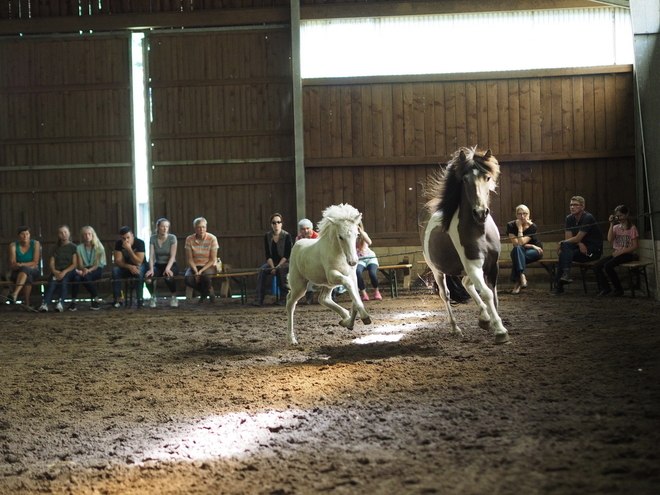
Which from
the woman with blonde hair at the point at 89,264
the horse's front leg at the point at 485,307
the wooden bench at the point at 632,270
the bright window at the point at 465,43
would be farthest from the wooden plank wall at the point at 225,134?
the horse's front leg at the point at 485,307

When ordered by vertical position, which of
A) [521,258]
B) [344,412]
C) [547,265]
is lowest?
[344,412]

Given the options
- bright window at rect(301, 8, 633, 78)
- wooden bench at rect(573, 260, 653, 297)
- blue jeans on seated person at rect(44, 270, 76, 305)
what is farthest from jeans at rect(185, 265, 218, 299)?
wooden bench at rect(573, 260, 653, 297)

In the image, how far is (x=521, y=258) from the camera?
1053 centimetres

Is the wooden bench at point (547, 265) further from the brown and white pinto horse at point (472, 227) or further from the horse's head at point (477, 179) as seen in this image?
the horse's head at point (477, 179)

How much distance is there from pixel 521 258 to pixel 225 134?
5.95m

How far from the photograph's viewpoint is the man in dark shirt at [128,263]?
11062 mm

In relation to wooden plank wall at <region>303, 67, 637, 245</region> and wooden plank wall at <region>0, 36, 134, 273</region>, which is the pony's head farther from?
wooden plank wall at <region>0, 36, 134, 273</region>

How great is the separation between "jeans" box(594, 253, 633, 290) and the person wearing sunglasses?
453 cm

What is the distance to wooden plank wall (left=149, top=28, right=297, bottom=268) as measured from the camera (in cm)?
1311

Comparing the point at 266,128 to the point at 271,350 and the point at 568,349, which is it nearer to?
the point at 271,350

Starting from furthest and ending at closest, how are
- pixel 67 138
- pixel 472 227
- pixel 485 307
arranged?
pixel 67 138, pixel 472 227, pixel 485 307

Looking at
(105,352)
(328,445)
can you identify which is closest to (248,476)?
(328,445)

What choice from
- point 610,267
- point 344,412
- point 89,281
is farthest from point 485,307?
point 89,281

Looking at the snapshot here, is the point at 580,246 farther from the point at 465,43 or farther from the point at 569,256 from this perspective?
the point at 465,43
